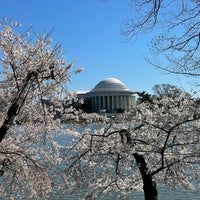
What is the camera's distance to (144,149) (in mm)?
7230

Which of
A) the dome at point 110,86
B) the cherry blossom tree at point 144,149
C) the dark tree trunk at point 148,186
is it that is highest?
the dome at point 110,86

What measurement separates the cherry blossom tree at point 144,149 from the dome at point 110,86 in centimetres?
9034

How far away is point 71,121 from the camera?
8.16 m

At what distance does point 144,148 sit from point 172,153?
0.56 metres

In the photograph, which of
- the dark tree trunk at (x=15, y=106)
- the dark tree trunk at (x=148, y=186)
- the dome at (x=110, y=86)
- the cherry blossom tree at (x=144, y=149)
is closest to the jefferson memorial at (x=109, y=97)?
the dome at (x=110, y=86)

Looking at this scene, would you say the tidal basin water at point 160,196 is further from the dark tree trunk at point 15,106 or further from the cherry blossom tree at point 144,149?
the dark tree trunk at point 15,106

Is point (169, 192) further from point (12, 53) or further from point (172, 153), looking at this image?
point (12, 53)

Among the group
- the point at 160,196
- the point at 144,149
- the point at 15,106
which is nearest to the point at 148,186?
the point at 144,149

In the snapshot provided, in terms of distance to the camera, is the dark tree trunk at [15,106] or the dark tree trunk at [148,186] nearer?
the dark tree trunk at [15,106]

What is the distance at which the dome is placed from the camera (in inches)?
3925

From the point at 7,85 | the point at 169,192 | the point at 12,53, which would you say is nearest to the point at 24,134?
the point at 7,85

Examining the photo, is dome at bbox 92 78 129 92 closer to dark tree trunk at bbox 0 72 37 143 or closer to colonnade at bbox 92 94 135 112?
colonnade at bbox 92 94 135 112

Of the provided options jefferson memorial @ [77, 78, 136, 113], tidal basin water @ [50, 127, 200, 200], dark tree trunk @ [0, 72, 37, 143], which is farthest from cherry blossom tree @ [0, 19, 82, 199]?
jefferson memorial @ [77, 78, 136, 113]

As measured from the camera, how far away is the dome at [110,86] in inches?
3925
